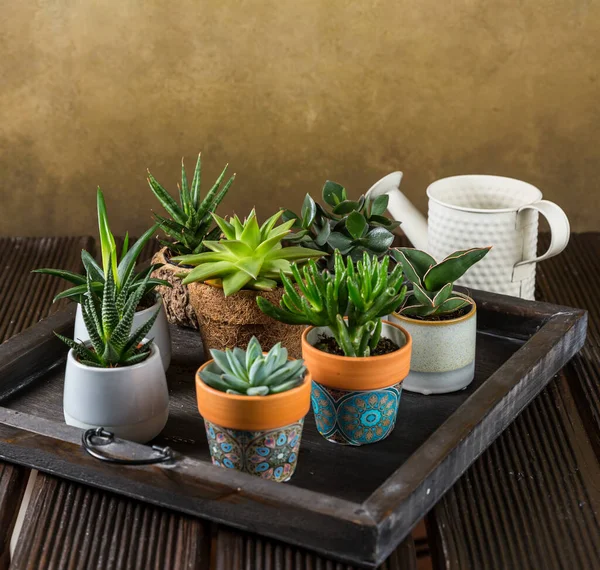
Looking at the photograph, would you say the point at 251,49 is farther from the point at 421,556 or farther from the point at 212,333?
the point at 421,556

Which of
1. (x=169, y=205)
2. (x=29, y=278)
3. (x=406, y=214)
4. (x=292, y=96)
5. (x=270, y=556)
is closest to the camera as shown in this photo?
(x=270, y=556)

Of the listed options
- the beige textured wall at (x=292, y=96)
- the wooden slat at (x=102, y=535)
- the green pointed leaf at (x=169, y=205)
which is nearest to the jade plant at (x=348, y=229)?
the green pointed leaf at (x=169, y=205)

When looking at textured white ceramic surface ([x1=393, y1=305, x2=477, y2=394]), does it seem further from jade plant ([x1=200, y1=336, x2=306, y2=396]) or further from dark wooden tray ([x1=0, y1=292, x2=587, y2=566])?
jade plant ([x1=200, y1=336, x2=306, y2=396])

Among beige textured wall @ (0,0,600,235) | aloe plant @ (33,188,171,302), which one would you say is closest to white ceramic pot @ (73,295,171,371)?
aloe plant @ (33,188,171,302)

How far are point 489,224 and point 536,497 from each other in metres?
0.40

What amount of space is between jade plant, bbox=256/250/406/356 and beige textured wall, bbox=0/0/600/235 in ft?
2.90

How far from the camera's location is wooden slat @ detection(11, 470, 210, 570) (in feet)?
2.41

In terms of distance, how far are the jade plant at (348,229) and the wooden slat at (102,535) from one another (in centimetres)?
35

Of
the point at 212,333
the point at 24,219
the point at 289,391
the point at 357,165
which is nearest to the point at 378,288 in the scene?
the point at 289,391

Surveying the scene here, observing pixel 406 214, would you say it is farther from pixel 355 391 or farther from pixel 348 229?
pixel 355 391

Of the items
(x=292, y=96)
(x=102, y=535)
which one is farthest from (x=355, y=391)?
(x=292, y=96)

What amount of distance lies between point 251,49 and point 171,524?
1073 millimetres

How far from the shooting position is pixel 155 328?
3.24ft

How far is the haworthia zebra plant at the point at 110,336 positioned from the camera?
2.77 feet
